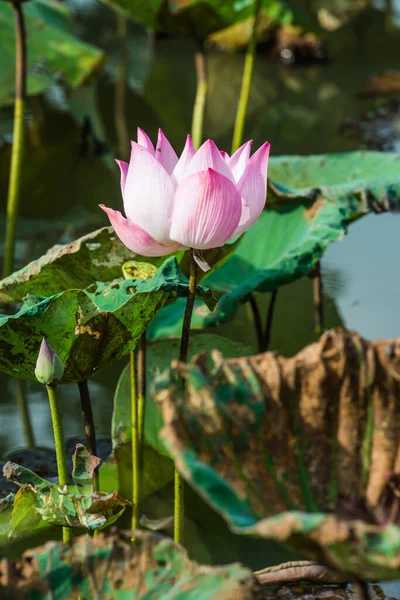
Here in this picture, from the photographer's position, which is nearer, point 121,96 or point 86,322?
point 86,322

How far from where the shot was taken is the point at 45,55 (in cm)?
362

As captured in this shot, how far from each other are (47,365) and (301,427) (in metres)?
0.37

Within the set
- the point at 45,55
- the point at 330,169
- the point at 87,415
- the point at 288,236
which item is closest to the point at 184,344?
the point at 87,415

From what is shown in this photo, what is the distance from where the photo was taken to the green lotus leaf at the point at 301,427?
0.93m

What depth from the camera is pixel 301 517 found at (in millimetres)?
792

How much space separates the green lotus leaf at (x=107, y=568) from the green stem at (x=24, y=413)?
115 cm

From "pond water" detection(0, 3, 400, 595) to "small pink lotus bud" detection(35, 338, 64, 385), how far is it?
27.2 inches

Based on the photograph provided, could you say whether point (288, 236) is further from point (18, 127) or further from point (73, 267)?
point (18, 127)

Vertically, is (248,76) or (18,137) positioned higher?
(248,76)

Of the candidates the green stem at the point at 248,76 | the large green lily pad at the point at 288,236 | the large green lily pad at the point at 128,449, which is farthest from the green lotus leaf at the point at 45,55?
the large green lily pad at the point at 128,449

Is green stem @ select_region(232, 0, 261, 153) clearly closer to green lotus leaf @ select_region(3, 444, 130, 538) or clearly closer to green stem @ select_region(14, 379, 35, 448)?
green stem @ select_region(14, 379, 35, 448)

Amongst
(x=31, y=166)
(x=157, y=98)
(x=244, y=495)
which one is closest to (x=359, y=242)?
(x=31, y=166)

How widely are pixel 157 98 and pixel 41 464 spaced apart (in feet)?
11.1

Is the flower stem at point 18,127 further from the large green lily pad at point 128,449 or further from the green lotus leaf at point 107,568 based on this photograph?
the green lotus leaf at point 107,568
